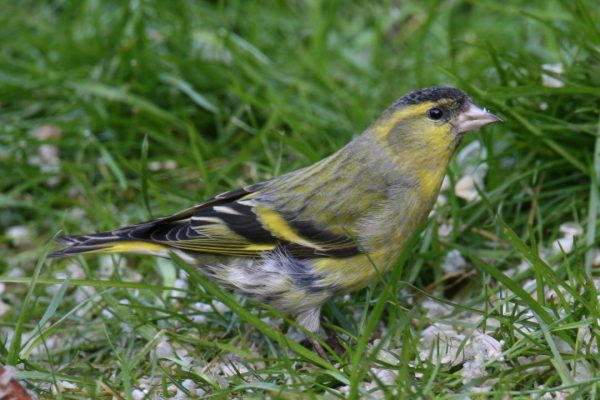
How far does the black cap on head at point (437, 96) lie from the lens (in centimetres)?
339

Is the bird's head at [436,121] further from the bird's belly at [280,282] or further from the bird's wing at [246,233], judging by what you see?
the bird's belly at [280,282]

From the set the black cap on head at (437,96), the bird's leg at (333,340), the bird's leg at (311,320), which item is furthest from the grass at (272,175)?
the black cap on head at (437,96)

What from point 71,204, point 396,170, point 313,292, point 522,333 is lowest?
point 71,204

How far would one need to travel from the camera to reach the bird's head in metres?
3.37

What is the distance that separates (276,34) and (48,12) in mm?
1491

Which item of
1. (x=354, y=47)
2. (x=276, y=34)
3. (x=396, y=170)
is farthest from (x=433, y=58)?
(x=396, y=170)

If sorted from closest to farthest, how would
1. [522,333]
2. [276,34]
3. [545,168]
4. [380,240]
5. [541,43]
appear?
[522,333], [380,240], [545,168], [541,43], [276,34]

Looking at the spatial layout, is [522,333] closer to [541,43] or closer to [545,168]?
[545,168]

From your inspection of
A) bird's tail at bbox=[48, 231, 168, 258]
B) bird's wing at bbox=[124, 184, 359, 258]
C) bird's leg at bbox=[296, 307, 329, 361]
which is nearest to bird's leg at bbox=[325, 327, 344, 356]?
bird's leg at bbox=[296, 307, 329, 361]

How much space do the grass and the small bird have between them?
16cm

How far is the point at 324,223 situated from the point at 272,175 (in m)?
0.93

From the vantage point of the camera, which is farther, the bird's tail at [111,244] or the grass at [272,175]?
the bird's tail at [111,244]

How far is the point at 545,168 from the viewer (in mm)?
3963

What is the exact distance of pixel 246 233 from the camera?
3.36 meters
